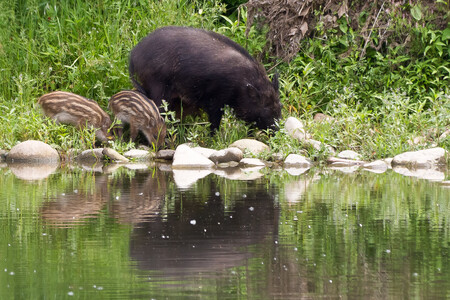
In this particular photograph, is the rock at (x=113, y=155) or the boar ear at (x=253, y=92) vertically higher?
the boar ear at (x=253, y=92)

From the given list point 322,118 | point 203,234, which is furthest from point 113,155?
point 203,234

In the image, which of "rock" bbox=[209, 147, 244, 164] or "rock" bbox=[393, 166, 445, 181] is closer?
"rock" bbox=[393, 166, 445, 181]

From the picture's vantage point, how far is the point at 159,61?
967 centimetres

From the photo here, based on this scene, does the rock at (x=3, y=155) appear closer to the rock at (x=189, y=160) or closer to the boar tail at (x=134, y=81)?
the boar tail at (x=134, y=81)

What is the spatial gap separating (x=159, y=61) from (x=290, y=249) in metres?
5.83

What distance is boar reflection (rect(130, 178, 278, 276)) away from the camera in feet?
12.6

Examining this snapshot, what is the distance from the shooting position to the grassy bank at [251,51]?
9625mm

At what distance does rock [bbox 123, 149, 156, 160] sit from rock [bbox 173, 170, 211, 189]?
1.08 metres

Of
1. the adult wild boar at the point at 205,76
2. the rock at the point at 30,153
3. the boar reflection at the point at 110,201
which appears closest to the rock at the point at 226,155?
the adult wild boar at the point at 205,76

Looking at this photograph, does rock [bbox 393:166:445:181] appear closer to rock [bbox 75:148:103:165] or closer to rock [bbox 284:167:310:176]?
rock [bbox 284:167:310:176]

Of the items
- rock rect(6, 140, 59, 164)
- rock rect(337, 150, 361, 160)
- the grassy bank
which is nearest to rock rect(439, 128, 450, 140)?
the grassy bank

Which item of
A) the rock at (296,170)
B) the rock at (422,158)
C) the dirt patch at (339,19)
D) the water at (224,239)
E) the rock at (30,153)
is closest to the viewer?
the water at (224,239)

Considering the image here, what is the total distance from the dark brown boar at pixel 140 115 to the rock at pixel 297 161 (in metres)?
1.60

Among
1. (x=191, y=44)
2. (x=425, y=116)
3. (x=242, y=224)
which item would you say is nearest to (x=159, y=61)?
(x=191, y=44)
